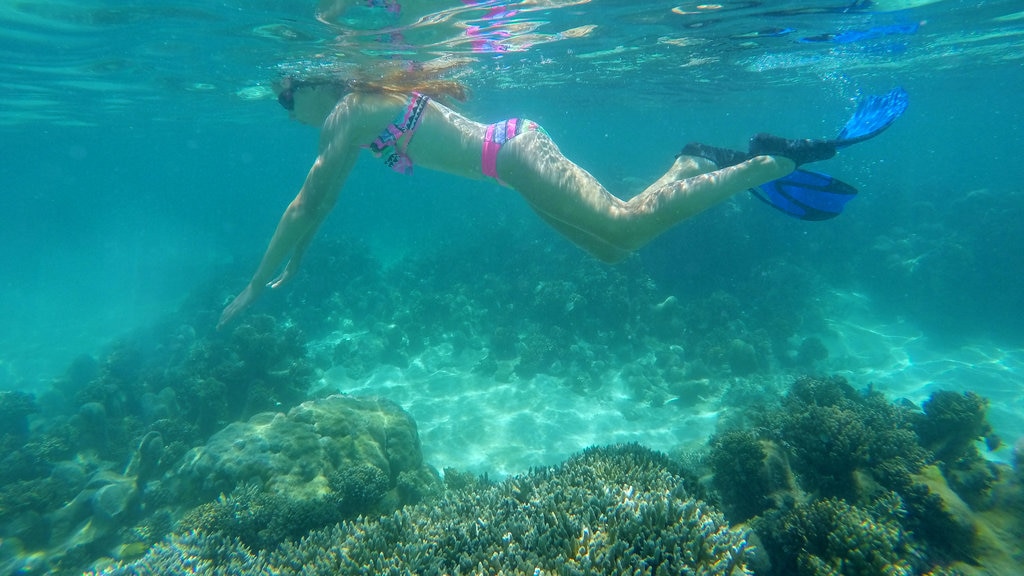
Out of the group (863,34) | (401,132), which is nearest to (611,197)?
(401,132)

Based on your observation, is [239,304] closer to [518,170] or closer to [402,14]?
[518,170]

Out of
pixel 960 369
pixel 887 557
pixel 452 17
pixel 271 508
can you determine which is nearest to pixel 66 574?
pixel 271 508

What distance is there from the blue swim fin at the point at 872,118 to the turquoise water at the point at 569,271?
6471 mm

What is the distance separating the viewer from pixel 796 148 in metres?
4.77

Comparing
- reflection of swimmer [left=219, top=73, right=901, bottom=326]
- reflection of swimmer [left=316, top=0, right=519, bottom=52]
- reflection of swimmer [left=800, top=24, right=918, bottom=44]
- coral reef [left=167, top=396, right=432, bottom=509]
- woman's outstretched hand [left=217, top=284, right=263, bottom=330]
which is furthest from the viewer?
reflection of swimmer [left=800, top=24, right=918, bottom=44]

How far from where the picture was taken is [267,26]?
36.6 ft

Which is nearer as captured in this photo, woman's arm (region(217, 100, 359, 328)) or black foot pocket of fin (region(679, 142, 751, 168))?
woman's arm (region(217, 100, 359, 328))

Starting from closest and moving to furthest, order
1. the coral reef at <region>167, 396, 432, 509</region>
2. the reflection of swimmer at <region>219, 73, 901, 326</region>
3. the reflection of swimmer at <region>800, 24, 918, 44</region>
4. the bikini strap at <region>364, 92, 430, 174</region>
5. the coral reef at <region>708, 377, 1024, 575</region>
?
1. the coral reef at <region>708, 377, 1024, 575</region>
2. the reflection of swimmer at <region>219, 73, 901, 326</region>
3. the bikini strap at <region>364, 92, 430, 174</region>
4. the coral reef at <region>167, 396, 432, 509</region>
5. the reflection of swimmer at <region>800, 24, 918, 44</region>

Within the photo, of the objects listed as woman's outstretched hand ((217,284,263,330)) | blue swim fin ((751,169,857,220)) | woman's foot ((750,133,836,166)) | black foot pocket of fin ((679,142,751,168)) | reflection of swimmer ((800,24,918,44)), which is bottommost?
woman's outstretched hand ((217,284,263,330))

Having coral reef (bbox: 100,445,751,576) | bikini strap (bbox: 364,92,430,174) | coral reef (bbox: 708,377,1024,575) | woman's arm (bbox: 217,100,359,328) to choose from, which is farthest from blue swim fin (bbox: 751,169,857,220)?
woman's arm (bbox: 217,100,359,328)

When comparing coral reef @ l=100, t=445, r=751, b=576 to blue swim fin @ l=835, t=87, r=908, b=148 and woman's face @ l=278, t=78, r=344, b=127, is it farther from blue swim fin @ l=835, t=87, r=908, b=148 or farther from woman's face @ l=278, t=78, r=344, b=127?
woman's face @ l=278, t=78, r=344, b=127

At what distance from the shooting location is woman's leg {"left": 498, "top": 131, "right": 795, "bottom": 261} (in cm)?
460

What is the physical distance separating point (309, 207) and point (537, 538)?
11.8 feet

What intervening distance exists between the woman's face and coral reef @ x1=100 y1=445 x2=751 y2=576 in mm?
4913
